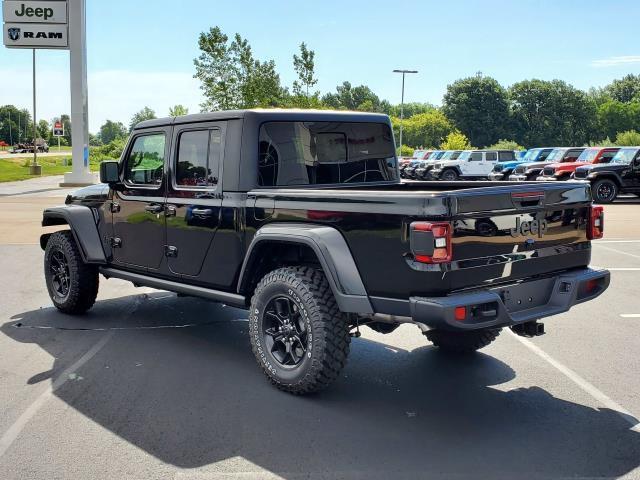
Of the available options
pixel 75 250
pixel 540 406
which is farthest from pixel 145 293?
pixel 540 406

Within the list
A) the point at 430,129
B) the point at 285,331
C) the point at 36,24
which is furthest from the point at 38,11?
the point at 430,129

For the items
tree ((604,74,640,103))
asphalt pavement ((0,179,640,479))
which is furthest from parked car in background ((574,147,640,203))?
tree ((604,74,640,103))

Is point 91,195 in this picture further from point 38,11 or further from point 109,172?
point 38,11

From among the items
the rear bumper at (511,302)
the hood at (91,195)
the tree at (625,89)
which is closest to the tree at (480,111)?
the tree at (625,89)

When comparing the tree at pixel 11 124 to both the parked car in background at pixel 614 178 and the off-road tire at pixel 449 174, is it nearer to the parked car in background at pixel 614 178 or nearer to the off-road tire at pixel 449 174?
the off-road tire at pixel 449 174

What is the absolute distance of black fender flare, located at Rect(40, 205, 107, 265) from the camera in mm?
6794

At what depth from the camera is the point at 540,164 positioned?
30.0 m

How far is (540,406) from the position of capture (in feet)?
15.2

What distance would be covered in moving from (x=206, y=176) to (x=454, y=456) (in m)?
2.89

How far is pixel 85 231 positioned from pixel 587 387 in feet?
15.0

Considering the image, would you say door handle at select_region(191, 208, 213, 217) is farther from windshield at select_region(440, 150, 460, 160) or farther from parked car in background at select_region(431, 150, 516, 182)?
windshield at select_region(440, 150, 460, 160)

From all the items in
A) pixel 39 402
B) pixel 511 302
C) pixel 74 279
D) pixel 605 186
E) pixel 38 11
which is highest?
pixel 38 11

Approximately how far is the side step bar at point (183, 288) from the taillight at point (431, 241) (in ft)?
5.66

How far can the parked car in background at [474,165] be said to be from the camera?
38219mm
